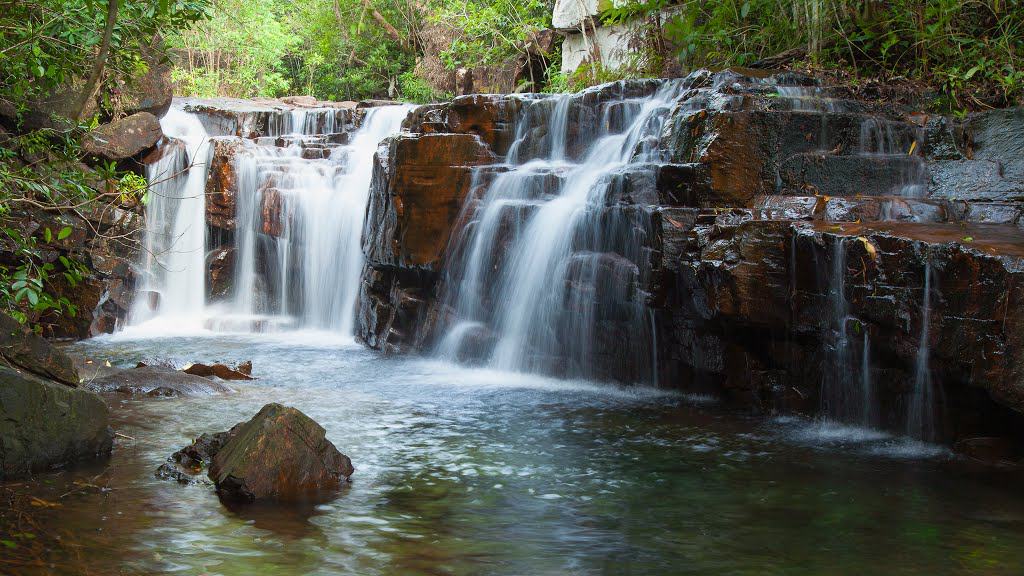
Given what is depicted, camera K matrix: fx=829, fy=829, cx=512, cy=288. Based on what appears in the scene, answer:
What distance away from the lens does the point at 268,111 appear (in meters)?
17.3

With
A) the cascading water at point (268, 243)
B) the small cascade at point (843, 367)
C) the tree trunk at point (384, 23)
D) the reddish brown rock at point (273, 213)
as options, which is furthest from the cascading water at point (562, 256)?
the tree trunk at point (384, 23)

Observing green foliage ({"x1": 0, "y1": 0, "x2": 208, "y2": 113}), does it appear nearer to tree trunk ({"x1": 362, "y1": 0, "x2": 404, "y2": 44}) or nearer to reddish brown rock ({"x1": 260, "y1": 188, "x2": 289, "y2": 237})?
reddish brown rock ({"x1": 260, "y1": 188, "x2": 289, "y2": 237})

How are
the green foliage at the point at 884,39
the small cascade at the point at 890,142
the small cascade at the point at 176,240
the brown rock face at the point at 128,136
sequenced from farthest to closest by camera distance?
the small cascade at the point at 176,240 < the brown rock face at the point at 128,136 < the green foliage at the point at 884,39 < the small cascade at the point at 890,142

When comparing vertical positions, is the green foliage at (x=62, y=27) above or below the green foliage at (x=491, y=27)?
below

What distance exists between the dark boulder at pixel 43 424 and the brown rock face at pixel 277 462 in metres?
0.86

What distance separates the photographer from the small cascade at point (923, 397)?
626 cm

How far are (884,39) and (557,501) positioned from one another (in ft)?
28.0

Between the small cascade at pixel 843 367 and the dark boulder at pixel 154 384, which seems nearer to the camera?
the small cascade at pixel 843 367

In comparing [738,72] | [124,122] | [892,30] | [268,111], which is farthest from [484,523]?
[268,111]

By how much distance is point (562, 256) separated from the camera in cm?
948

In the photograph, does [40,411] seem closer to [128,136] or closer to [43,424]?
[43,424]

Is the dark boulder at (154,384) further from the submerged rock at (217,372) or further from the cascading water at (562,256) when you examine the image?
the cascading water at (562,256)

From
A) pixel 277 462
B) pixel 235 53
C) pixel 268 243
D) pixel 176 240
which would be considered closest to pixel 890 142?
pixel 277 462

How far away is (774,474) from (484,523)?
2.21 m
